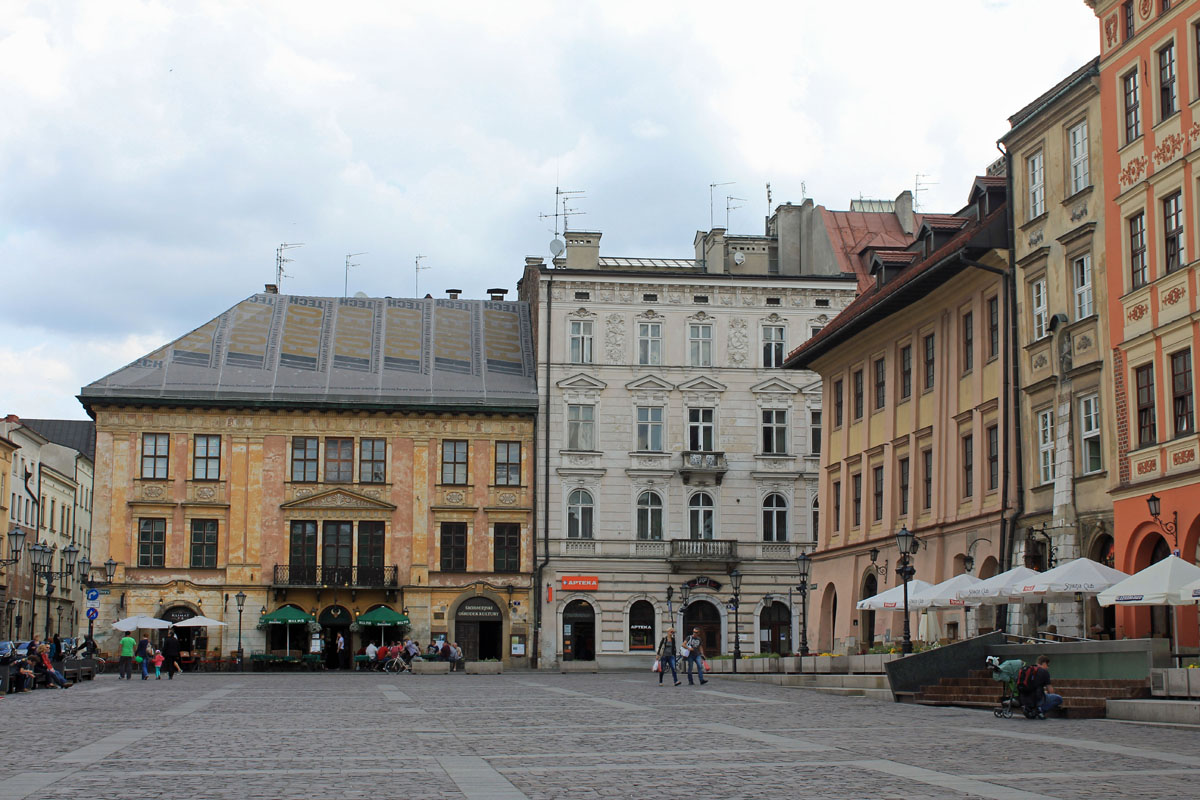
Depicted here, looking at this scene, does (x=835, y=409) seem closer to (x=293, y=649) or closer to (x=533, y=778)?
(x=293, y=649)

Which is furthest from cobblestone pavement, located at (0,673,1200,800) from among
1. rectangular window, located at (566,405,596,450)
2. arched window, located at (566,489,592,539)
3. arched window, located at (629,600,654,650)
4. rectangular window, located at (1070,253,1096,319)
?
rectangular window, located at (566,405,596,450)

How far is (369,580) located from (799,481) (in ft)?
63.0

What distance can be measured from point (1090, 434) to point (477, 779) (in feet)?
78.0

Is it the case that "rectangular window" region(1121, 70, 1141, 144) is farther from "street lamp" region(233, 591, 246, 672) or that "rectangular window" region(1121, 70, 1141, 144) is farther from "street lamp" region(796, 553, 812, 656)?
"street lamp" region(233, 591, 246, 672)

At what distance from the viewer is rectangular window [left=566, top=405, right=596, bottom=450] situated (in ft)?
217

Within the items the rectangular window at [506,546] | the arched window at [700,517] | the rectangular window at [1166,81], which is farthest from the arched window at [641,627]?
the rectangular window at [1166,81]

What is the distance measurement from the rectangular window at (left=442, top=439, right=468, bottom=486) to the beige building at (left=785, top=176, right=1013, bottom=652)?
18094 mm

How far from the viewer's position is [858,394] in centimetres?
5000

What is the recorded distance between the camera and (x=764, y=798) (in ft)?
40.9

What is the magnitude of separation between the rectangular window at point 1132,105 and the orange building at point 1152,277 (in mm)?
22

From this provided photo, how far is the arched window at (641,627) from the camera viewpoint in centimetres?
6519

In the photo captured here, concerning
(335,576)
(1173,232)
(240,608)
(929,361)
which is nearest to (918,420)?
(929,361)

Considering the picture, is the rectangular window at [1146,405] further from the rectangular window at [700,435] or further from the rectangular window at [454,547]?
the rectangular window at [454,547]

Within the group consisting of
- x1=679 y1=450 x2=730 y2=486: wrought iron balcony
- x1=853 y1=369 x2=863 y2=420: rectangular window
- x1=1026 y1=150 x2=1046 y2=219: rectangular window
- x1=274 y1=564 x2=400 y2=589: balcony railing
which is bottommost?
x1=274 y1=564 x2=400 y2=589: balcony railing
